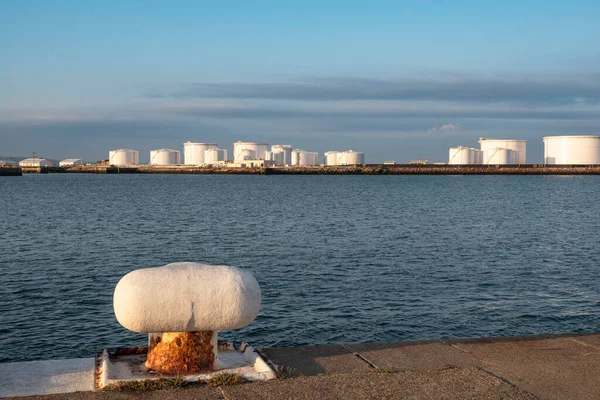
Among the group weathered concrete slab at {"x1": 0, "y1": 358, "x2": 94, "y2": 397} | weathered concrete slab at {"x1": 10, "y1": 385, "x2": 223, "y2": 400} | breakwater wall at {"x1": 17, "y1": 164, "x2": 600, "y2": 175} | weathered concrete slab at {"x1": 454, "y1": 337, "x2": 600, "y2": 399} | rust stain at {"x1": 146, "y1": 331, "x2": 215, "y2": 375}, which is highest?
breakwater wall at {"x1": 17, "y1": 164, "x2": 600, "y2": 175}

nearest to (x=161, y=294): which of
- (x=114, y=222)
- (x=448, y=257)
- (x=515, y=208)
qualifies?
(x=448, y=257)

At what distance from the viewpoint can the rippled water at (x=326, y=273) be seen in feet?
48.4

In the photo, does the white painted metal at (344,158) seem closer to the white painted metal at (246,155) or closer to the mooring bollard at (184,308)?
the white painted metal at (246,155)

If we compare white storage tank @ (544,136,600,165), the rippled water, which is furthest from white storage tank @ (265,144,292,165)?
the rippled water

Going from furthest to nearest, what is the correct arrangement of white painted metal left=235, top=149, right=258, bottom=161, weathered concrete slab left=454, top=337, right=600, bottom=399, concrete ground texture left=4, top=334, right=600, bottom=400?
white painted metal left=235, top=149, right=258, bottom=161 → weathered concrete slab left=454, top=337, right=600, bottom=399 → concrete ground texture left=4, top=334, right=600, bottom=400

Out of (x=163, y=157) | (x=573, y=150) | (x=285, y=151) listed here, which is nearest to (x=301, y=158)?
(x=285, y=151)

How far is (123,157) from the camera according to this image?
197 metres

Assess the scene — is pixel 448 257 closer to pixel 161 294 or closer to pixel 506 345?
pixel 506 345

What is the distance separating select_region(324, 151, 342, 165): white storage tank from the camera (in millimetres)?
189863

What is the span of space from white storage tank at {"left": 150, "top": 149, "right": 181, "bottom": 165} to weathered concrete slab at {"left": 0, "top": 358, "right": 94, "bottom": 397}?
192378mm

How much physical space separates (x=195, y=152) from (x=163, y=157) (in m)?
14.9

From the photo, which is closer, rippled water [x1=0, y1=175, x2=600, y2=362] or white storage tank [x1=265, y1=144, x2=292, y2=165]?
rippled water [x1=0, y1=175, x2=600, y2=362]

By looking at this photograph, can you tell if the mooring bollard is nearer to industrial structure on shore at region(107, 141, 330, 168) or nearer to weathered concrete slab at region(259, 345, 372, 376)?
weathered concrete slab at region(259, 345, 372, 376)

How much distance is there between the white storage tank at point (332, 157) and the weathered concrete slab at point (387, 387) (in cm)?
18349
